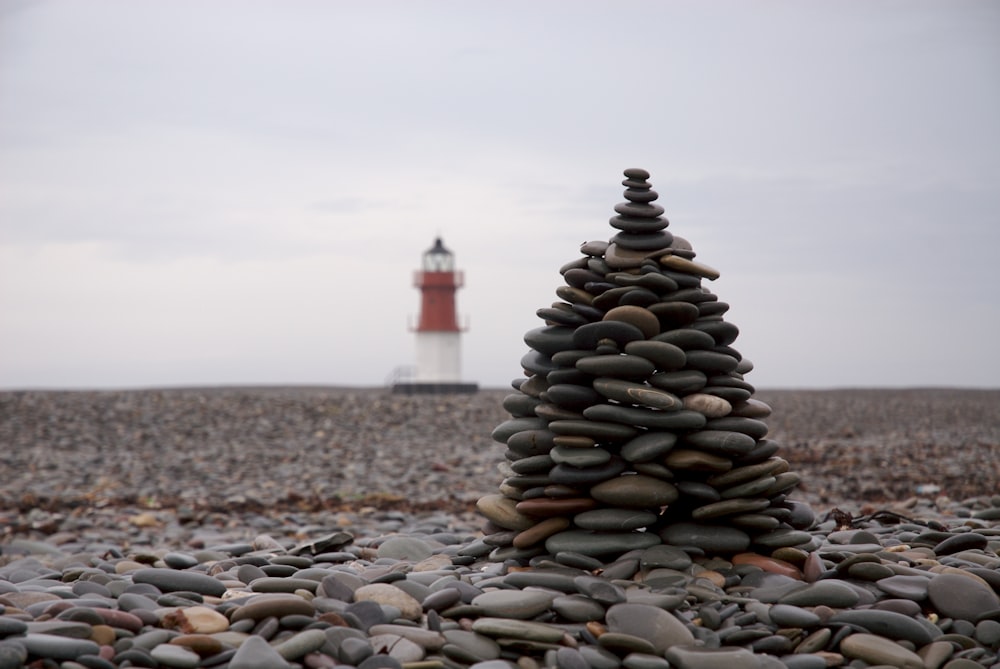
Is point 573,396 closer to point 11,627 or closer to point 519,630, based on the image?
point 519,630

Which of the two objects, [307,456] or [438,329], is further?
[438,329]

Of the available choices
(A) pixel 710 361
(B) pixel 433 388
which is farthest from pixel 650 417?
(B) pixel 433 388

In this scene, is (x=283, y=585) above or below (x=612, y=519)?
below

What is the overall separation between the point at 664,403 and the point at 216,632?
281 centimetres

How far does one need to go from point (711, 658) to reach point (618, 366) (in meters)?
1.96

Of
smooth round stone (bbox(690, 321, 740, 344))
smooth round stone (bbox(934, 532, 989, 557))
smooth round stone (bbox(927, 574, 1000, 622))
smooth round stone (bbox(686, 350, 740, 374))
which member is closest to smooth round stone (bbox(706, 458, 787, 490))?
smooth round stone (bbox(686, 350, 740, 374))

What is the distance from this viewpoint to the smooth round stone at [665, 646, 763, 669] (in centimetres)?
469

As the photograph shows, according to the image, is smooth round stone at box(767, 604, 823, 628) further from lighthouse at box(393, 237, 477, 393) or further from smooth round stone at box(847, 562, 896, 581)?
lighthouse at box(393, 237, 477, 393)

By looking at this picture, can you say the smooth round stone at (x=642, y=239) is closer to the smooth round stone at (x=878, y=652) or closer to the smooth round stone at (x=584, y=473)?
the smooth round stone at (x=584, y=473)

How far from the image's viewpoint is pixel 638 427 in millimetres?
6273

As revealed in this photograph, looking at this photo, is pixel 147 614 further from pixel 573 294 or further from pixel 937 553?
pixel 937 553

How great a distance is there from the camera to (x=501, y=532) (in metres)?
6.64

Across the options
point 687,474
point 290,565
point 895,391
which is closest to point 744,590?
point 687,474

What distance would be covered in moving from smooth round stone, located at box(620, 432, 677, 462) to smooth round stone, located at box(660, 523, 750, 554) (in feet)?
1.52
